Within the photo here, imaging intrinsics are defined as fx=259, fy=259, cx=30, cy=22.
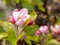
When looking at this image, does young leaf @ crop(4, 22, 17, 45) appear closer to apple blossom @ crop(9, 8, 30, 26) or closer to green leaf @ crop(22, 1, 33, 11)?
apple blossom @ crop(9, 8, 30, 26)

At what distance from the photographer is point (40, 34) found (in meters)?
1.35

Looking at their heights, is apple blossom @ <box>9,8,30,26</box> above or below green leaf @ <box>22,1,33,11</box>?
below

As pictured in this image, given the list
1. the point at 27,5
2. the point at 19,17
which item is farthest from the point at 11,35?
the point at 27,5

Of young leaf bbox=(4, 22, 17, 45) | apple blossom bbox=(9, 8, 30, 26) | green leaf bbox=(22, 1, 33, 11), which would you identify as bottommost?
young leaf bbox=(4, 22, 17, 45)

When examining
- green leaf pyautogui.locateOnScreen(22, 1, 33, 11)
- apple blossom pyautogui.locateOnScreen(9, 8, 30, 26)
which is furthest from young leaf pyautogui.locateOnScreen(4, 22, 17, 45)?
green leaf pyautogui.locateOnScreen(22, 1, 33, 11)

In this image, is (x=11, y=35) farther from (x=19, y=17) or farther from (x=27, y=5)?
(x=27, y=5)

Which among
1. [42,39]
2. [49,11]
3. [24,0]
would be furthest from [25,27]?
[49,11]

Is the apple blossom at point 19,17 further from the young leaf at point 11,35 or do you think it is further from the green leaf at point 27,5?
the green leaf at point 27,5

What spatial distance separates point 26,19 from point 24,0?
643mm

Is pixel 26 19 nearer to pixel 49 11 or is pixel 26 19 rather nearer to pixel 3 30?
pixel 3 30

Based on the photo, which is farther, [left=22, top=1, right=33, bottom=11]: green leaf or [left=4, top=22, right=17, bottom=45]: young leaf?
[left=22, top=1, right=33, bottom=11]: green leaf

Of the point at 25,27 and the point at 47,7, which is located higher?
the point at 47,7

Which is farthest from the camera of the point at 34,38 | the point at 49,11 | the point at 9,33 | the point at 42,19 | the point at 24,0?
the point at 49,11

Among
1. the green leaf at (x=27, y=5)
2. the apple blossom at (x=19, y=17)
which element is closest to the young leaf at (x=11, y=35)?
the apple blossom at (x=19, y=17)
